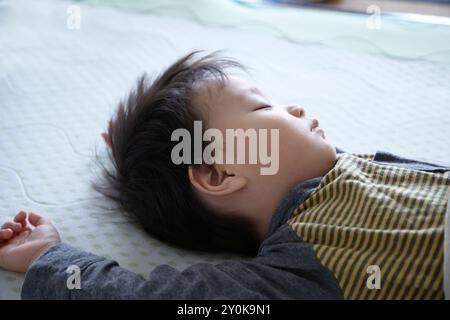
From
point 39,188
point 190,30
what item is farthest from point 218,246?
point 190,30

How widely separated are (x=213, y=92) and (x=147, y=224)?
22 centimetres

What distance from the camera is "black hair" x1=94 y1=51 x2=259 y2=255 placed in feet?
2.73

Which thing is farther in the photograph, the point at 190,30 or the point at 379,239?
the point at 190,30

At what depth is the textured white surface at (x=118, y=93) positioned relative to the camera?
91 centimetres

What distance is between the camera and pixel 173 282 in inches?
28.5

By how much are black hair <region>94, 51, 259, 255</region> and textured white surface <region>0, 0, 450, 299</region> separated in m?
0.03

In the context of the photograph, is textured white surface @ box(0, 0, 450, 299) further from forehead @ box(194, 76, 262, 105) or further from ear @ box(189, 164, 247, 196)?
forehead @ box(194, 76, 262, 105)

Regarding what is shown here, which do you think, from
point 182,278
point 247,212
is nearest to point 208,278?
point 182,278

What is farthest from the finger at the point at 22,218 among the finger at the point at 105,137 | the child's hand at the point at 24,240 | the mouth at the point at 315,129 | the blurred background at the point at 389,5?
the blurred background at the point at 389,5

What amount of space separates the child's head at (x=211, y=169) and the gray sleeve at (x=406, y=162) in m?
0.11

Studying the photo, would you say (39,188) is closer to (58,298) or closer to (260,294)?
(58,298)

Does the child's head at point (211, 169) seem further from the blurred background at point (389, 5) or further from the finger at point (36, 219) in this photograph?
the blurred background at point (389, 5)

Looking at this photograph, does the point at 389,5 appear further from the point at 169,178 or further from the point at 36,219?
the point at 36,219

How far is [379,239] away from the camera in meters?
0.71
